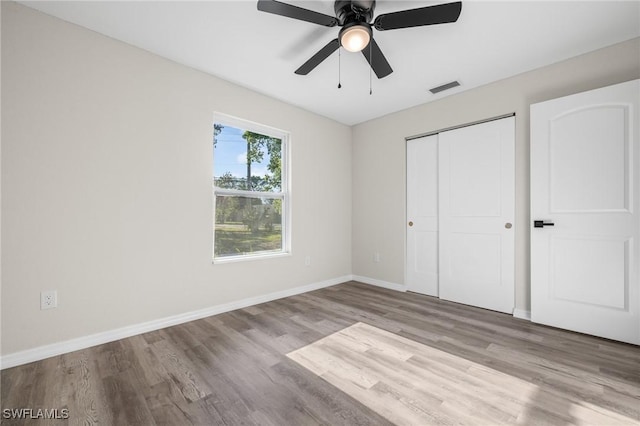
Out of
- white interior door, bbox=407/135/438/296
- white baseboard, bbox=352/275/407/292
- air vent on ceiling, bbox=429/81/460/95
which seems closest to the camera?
air vent on ceiling, bbox=429/81/460/95

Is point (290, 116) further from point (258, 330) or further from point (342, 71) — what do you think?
point (258, 330)

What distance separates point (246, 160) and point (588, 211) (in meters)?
3.50

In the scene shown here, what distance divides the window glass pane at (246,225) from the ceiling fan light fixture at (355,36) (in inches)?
80.9

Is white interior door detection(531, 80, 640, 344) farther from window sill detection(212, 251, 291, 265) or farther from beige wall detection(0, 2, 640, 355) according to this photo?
window sill detection(212, 251, 291, 265)

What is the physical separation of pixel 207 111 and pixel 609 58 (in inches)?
152

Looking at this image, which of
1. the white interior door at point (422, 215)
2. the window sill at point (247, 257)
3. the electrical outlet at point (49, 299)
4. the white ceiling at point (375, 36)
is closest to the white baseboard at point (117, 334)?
the electrical outlet at point (49, 299)

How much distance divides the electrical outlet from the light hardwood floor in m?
0.39

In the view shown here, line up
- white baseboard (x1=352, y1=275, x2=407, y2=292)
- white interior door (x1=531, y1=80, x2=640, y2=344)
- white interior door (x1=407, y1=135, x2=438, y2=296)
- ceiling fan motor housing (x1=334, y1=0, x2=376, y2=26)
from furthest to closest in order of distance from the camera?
white baseboard (x1=352, y1=275, x2=407, y2=292) < white interior door (x1=407, y1=135, x2=438, y2=296) < white interior door (x1=531, y1=80, x2=640, y2=344) < ceiling fan motor housing (x1=334, y1=0, x2=376, y2=26)

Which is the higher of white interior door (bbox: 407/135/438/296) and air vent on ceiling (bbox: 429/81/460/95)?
air vent on ceiling (bbox: 429/81/460/95)

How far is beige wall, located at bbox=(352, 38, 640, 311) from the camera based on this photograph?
2535 millimetres

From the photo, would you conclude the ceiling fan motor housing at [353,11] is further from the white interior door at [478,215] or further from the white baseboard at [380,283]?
the white baseboard at [380,283]

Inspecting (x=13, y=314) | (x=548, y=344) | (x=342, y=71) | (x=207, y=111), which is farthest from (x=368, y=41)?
(x=13, y=314)

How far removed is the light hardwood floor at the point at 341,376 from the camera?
4.79 ft

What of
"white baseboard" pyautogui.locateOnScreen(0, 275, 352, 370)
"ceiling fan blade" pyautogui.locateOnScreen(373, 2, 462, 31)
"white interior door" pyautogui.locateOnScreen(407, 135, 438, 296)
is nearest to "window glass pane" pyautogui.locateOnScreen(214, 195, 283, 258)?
"white baseboard" pyautogui.locateOnScreen(0, 275, 352, 370)
